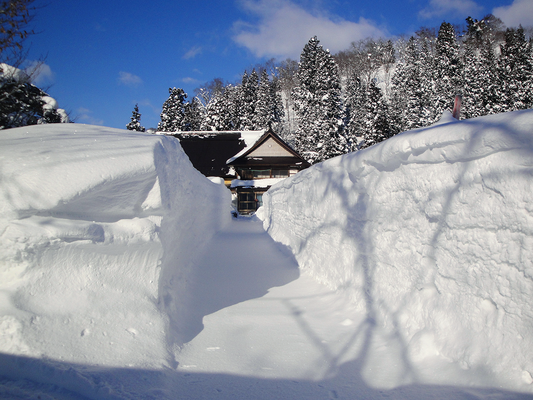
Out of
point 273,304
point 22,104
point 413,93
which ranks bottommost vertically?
point 273,304

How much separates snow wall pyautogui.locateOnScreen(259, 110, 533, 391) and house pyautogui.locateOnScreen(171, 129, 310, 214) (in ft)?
68.4

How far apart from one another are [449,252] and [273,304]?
2667mm

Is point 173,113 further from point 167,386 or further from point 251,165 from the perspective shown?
point 167,386

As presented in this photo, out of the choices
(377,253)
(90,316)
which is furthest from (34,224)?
(377,253)

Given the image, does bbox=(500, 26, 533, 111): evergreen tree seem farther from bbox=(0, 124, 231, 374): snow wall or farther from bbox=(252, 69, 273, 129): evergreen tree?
bbox=(0, 124, 231, 374): snow wall

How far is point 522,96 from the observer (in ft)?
87.8

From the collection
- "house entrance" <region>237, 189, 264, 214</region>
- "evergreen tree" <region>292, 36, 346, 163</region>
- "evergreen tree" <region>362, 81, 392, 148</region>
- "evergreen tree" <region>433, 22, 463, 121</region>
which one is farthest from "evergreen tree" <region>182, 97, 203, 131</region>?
"evergreen tree" <region>433, 22, 463, 121</region>

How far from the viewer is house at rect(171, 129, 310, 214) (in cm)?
2516

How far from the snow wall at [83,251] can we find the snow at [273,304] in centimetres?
1

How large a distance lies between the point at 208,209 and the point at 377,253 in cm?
696

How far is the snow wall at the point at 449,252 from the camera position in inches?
81.2

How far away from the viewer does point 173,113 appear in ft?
135

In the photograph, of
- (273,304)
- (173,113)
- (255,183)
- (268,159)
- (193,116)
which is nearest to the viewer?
(273,304)

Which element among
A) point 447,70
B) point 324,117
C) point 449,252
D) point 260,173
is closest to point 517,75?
point 447,70
